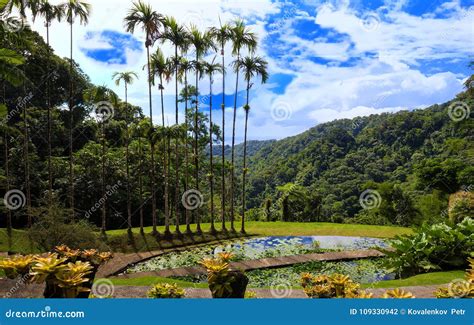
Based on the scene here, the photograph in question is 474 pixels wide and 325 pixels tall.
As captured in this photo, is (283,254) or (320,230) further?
(320,230)

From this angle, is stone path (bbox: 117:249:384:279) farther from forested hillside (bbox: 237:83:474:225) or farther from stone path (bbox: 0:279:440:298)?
forested hillside (bbox: 237:83:474:225)

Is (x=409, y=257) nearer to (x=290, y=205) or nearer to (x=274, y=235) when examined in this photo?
(x=274, y=235)

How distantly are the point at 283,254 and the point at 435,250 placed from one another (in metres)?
6.80

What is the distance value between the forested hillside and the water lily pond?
11347mm

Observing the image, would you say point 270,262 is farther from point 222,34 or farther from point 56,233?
point 222,34

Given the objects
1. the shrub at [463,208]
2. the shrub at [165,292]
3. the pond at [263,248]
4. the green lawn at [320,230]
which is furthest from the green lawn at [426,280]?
the green lawn at [320,230]

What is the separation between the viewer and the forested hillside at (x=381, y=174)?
31734 mm

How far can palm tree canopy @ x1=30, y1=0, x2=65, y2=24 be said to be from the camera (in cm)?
1844

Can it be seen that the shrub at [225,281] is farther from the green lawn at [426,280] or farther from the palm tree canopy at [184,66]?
the palm tree canopy at [184,66]

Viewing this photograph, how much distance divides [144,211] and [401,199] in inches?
834

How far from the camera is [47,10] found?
19.2m

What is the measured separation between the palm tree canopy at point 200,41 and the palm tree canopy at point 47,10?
667 centimetres

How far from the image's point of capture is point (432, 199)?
104 feet

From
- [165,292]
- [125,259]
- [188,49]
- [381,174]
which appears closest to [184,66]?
[188,49]
